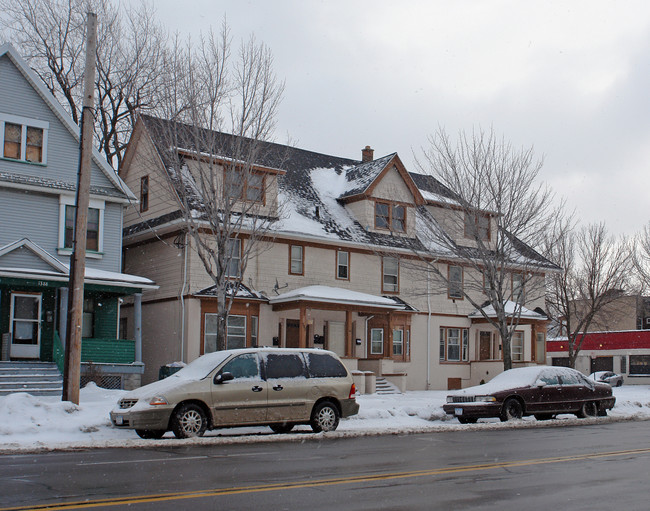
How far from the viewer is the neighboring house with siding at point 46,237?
25172 millimetres

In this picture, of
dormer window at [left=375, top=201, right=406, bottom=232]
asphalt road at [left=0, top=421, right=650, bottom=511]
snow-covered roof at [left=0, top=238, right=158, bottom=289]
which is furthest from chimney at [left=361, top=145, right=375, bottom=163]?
asphalt road at [left=0, top=421, right=650, bottom=511]

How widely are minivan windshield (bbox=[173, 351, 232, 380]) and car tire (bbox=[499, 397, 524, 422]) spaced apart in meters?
8.01

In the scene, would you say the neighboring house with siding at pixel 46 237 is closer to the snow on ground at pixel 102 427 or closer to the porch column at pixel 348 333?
the snow on ground at pixel 102 427

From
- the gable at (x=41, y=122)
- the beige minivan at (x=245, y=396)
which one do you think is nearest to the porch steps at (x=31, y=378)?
the gable at (x=41, y=122)

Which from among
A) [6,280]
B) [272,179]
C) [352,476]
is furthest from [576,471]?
[272,179]

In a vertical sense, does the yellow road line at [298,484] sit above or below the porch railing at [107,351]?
below

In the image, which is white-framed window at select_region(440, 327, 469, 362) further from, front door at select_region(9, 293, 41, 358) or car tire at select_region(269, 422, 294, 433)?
car tire at select_region(269, 422, 294, 433)

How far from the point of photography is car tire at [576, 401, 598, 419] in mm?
22000

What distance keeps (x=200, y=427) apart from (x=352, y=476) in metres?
5.41

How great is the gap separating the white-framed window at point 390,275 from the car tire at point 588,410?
13300 mm

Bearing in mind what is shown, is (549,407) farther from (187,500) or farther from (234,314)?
(187,500)

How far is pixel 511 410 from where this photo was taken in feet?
67.5

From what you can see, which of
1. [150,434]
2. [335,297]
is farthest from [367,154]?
[150,434]

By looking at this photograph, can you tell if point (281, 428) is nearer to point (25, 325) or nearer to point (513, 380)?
point (513, 380)
